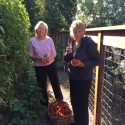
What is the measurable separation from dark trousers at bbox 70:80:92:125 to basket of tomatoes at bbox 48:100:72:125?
0.45 m

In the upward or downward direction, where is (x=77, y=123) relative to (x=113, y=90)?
downward

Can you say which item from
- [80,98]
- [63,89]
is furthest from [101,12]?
[80,98]

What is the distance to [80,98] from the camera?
432 cm

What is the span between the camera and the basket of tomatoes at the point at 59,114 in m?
5.01

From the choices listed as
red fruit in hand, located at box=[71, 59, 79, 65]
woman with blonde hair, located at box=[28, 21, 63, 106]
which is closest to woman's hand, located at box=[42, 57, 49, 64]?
woman with blonde hair, located at box=[28, 21, 63, 106]

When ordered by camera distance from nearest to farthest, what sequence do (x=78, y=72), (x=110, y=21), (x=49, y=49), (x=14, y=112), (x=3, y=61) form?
1. (x=3, y=61)
2. (x=78, y=72)
3. (x=14, y=112)
4. (x=49, y=49)
5. (x=110, y=21)

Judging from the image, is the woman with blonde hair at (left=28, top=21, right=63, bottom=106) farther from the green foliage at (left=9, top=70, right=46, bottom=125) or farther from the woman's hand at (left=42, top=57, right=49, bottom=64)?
the green foliage at (left=9, top=70, right=46, bottom=125)

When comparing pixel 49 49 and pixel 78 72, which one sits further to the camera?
pixel 49 49

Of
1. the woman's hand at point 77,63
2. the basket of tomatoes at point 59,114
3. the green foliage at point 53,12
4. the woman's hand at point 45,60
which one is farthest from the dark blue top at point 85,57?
the green foliage at point 53,12

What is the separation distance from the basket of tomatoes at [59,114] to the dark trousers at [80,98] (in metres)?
0.45

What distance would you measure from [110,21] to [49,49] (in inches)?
621

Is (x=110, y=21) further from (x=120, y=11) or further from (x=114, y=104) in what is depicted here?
(x=114, y=104)

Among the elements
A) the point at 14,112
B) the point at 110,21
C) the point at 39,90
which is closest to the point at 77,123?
the point at 14,112

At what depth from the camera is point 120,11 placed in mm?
20891
